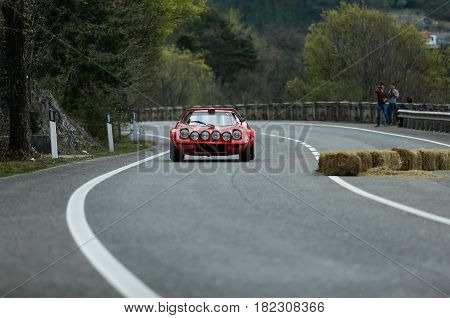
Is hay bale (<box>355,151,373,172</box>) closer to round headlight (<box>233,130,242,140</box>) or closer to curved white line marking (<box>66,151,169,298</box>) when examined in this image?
round headlight (<box>233,130,242,140</box>)

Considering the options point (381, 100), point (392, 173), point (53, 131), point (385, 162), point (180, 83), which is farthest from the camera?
point (180, 83)

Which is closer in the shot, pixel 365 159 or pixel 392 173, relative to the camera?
pixel 392 173

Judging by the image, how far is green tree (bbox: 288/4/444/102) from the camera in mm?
65812

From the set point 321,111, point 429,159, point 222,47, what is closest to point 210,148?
point 429,159

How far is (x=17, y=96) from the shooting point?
22.3m

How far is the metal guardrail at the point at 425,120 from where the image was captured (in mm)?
34500

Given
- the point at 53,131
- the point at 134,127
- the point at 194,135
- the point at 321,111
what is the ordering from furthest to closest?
the point at 321,111, the point at 134,127, the point at 53,131, the point at 194,135

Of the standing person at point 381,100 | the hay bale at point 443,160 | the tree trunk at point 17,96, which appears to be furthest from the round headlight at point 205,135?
the standing person at point 381,100

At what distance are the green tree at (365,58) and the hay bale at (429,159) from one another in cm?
4748

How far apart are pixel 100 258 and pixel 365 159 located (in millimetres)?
9723

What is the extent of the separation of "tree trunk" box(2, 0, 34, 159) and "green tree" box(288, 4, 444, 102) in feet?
148

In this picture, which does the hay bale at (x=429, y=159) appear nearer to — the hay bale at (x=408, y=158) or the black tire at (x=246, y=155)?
the hay bale at (x=408, y=158)

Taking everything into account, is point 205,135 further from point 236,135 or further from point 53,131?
point 53,131

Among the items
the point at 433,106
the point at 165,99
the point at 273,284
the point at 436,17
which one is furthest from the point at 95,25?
the point at 436,17
